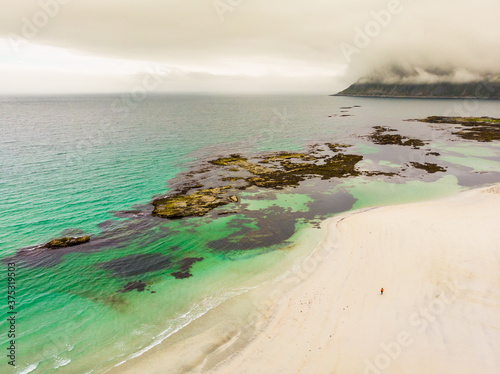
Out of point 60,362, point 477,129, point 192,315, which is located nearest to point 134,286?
point 192,315

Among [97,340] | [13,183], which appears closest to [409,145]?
[97,340]

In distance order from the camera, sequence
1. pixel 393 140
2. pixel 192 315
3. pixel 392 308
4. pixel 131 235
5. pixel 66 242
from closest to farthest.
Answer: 1. pixel 392 308
2. pixel 192 315
3. pixel 66 242
4. pixel 131 235
5. pixel 393 140

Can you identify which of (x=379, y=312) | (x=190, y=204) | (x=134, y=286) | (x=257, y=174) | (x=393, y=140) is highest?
(x=393, y=140)

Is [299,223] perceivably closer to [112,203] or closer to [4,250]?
[112,203]

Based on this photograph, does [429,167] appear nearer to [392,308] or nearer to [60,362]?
[392,308]

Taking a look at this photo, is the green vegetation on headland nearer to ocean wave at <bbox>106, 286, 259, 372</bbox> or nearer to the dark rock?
ocean wave at <bbox>106, 286, 259, 372</bbox>

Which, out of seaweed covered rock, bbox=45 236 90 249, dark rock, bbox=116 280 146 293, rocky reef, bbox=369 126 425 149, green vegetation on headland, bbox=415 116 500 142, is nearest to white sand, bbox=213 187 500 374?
dark rock, bbox=116 280 146 293

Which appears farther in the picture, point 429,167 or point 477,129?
point 477,129
